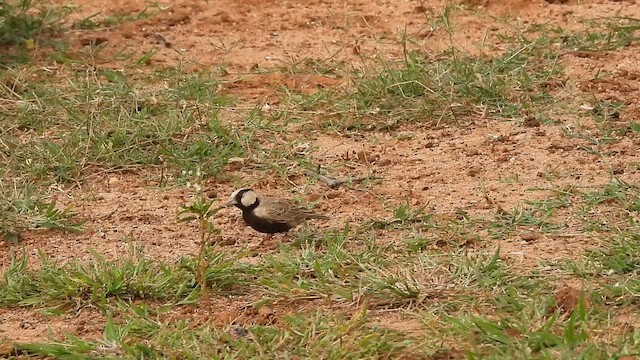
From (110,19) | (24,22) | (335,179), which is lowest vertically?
(110,19)

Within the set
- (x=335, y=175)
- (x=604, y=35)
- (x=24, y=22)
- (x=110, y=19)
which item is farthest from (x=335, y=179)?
(x=110, y=19)

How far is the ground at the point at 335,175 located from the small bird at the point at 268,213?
75 millimetres

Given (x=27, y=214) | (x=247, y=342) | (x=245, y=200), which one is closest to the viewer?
(x=247, y=342)

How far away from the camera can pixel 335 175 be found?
5875 mm

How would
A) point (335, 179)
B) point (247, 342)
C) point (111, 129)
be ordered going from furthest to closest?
point (111, 129)
point (335, 179)
point (247, 342)

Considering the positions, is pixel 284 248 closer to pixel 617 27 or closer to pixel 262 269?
pixel 262 269

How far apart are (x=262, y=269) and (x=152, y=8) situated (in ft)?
13.9

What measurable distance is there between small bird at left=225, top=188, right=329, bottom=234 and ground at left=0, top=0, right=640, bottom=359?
0.24 ft

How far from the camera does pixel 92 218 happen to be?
5.47 metres

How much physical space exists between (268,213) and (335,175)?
92cm

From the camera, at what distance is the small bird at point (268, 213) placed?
5043 millimetres

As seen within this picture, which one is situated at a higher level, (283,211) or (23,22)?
(283,211)

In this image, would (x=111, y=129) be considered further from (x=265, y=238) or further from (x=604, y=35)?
(x=604, y=35)

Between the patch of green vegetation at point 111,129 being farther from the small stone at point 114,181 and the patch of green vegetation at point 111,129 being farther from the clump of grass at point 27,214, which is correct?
the clump of grass at point 27,214
